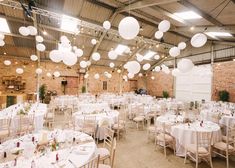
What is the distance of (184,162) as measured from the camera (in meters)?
3.88

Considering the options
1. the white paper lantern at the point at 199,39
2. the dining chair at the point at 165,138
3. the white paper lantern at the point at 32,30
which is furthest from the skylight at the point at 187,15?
the white paper lantern at the point at 32,30

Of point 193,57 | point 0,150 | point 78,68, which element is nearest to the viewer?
point 0,150

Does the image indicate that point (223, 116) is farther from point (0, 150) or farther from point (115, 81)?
point (115, 81)

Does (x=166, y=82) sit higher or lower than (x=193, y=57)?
lower

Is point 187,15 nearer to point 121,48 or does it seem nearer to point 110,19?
point 110,19

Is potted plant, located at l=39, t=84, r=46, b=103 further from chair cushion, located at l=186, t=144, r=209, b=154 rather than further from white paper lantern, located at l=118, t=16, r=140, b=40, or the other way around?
chair cushion, located at l=186, t=144, r=209, b=154

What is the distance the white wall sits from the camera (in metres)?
11.8

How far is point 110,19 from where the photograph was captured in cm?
872

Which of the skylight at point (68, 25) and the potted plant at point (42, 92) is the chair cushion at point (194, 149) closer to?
the skylight at point (68, 25)

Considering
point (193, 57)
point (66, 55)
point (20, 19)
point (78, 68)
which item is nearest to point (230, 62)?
point (193, 57)

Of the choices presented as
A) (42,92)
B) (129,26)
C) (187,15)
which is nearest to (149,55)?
(187,15)

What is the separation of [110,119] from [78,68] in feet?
34.4

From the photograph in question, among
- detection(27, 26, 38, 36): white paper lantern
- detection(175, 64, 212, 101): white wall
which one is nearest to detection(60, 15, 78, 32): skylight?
detection(27, 26, 38, 36): white paper lantern

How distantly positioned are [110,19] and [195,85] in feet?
27.7
